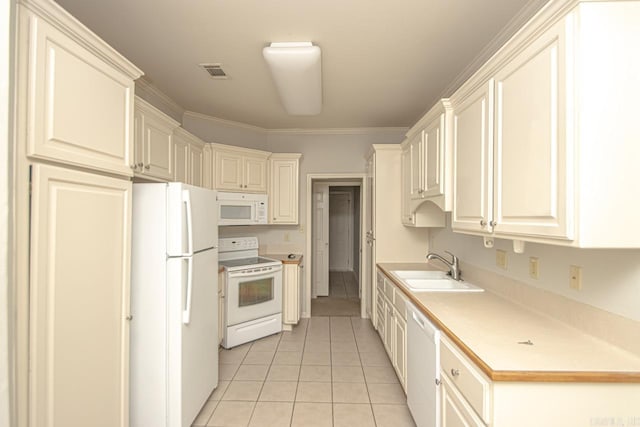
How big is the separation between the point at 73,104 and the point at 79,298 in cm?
81

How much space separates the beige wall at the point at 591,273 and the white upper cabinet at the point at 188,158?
2.77 m

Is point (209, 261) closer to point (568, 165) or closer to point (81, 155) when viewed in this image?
point (81, 155)

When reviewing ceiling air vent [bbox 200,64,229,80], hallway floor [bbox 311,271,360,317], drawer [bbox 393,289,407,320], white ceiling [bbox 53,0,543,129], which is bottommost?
hallway floor [bbox 311,271,360,317]

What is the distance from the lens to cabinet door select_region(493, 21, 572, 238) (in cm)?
107

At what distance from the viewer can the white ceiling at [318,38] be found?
70.5 inches

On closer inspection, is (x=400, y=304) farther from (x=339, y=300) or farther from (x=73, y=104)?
(x=339, y=300)

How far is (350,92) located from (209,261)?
6.90 ft

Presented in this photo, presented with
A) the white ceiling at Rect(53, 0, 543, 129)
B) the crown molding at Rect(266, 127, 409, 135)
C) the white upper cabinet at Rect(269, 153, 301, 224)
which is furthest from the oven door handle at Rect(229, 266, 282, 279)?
the crown molding at Rect(266, 127, 409, 135)

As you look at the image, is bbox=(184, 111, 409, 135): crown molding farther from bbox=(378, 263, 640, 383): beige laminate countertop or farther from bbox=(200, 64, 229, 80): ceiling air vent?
bbox=(378, 263, 640, 383): beige laminate countertop

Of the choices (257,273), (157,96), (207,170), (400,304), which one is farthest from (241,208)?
(400,304)

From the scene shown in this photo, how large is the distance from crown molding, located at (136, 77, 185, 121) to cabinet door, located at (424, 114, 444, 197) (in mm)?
2606

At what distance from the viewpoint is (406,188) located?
3.16m

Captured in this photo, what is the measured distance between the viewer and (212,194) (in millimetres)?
2322

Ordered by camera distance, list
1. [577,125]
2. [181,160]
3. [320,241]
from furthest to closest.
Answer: [320,241], [181,160], [577,125]
